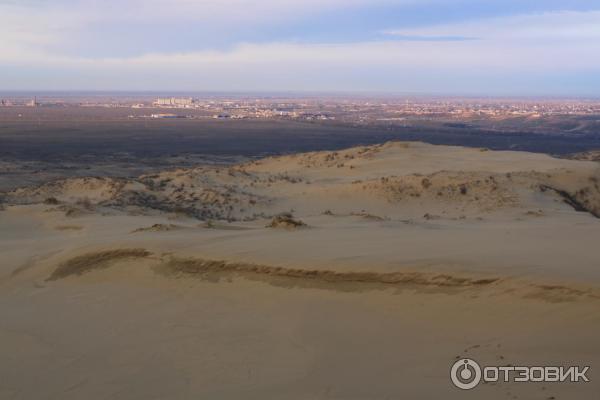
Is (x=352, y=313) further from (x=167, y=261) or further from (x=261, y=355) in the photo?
(x=167, y=261)

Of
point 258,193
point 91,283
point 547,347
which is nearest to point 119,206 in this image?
point 258,193
